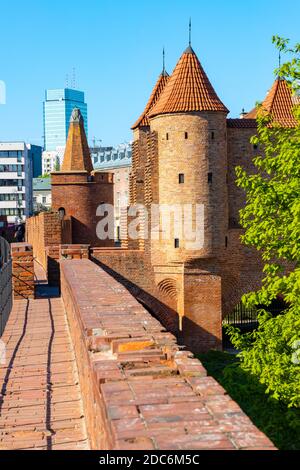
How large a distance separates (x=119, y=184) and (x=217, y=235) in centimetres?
5326

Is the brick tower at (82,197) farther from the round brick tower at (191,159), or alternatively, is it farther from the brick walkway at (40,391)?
the brick walkway at (40,391)

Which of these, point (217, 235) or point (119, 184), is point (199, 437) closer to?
point (217, 235)

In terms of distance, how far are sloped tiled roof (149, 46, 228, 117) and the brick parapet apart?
45.6ft

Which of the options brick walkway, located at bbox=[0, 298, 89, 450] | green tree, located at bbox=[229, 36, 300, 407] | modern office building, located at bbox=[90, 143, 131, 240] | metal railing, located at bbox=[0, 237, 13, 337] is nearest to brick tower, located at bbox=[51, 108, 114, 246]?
green tree, located at bbox=[229, 36, 300, 407]

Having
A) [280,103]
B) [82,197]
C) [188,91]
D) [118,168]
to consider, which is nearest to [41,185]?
[118,168]

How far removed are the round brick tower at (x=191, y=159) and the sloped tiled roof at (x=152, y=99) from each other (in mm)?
3489

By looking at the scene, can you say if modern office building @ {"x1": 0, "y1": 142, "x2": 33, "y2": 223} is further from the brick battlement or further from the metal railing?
the brick battlement

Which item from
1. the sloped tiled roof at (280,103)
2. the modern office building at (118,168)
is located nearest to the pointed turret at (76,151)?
the sloped tiled roof at (280,103)

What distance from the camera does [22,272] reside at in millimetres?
13984

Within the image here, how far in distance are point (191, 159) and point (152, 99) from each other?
6.16 meters

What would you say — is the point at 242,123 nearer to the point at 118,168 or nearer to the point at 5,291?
the point at 5,291

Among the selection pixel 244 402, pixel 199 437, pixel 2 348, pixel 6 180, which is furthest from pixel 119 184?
pixel 199 437

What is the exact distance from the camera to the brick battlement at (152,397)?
10.4 feet

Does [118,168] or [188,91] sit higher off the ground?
[118,168]
